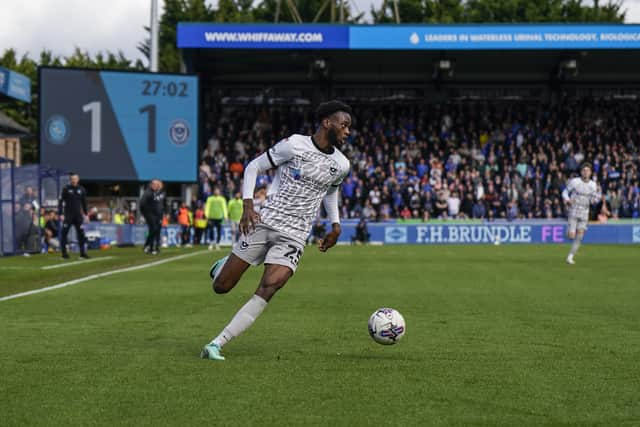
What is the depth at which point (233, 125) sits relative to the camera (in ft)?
165

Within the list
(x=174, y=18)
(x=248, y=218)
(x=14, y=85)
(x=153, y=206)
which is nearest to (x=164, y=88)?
(x=14, y=85)

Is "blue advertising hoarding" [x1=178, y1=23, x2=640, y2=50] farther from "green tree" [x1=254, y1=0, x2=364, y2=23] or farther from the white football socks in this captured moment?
the white football socks

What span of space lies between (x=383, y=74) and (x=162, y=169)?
18.3 m

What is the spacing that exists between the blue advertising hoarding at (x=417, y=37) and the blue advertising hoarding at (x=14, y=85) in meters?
7.76

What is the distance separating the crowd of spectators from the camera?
43062 millimetres

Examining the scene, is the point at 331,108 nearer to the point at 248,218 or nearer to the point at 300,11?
the point at 248,218

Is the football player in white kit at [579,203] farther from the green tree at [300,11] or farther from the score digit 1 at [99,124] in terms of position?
the green tree at [300,11]

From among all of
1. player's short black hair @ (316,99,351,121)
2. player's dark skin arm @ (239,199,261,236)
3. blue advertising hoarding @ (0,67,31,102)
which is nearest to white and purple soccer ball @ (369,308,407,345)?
player's dark skin arm @ (239,199,261,236)

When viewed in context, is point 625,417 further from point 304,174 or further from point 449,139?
point 449,139

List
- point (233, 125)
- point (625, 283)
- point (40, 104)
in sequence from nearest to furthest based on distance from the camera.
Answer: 1. point (625, 283)
2. point (40, 104)
3. point (233, 125)

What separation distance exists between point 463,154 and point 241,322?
135ft

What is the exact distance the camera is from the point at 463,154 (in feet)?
157

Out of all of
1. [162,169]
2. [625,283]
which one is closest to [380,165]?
[162,169]

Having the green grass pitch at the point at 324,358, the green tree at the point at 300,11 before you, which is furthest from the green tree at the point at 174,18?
the green grass pitch at the point at 324,358
